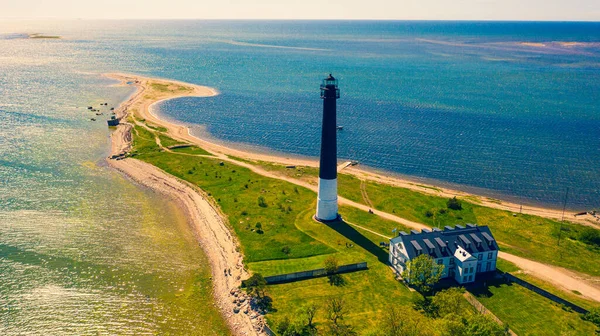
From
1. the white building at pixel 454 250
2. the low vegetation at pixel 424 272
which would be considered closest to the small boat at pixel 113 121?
the white building at pixel 454 250

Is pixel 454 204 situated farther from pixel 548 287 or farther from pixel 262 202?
pixel 262 202

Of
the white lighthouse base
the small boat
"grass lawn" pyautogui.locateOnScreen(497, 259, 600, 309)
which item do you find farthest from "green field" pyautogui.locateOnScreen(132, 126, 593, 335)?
the small boat

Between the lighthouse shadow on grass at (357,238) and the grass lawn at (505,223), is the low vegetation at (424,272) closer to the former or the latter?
the lighthouse shadow on grass at (357,238)

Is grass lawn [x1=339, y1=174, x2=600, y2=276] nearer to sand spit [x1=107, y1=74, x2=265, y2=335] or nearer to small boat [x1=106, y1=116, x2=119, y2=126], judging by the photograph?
sand spit [x1=107, y1=74, x2=265, y2=335]

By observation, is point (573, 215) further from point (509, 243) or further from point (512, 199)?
point (509, 243)

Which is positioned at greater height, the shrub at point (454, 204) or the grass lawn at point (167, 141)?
the grass lawn at point (167, 141)

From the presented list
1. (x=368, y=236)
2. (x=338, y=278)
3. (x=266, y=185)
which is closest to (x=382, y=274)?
(x=338, y=278)
